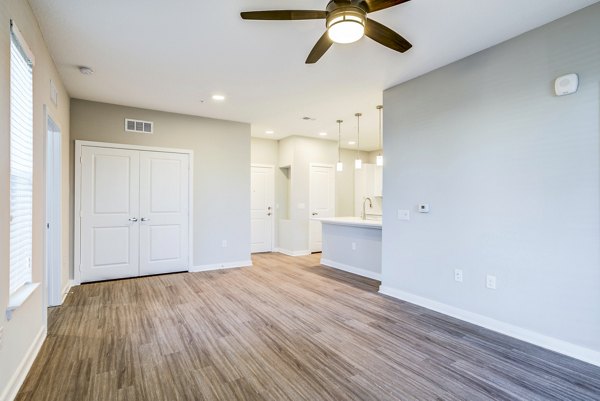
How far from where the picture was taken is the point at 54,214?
3805mm

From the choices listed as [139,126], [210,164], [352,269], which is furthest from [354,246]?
[139,126]

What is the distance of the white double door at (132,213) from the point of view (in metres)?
4.71

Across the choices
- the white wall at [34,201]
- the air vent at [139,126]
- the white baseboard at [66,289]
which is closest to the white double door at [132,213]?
the white baseboard at [66,289]

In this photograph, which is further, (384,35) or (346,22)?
(384,35)

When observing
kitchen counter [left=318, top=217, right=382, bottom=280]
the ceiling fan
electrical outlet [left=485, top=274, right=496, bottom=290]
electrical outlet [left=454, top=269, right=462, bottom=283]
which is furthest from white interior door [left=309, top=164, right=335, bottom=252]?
the ceiling fan

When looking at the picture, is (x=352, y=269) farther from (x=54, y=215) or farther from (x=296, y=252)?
(x=54, y=215)

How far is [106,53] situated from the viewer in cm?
321

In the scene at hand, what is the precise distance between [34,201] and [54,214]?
1478 mm

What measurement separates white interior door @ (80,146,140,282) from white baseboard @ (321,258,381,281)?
11.0 feet

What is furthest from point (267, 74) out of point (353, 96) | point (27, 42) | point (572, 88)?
point (572, 88)

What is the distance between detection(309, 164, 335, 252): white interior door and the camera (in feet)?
24.2

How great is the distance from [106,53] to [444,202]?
156 inches

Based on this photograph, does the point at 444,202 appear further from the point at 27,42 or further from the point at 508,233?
the point at 27,42

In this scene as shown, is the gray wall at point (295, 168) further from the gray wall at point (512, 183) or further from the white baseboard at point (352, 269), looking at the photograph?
the gray wall at point (512, 183)
